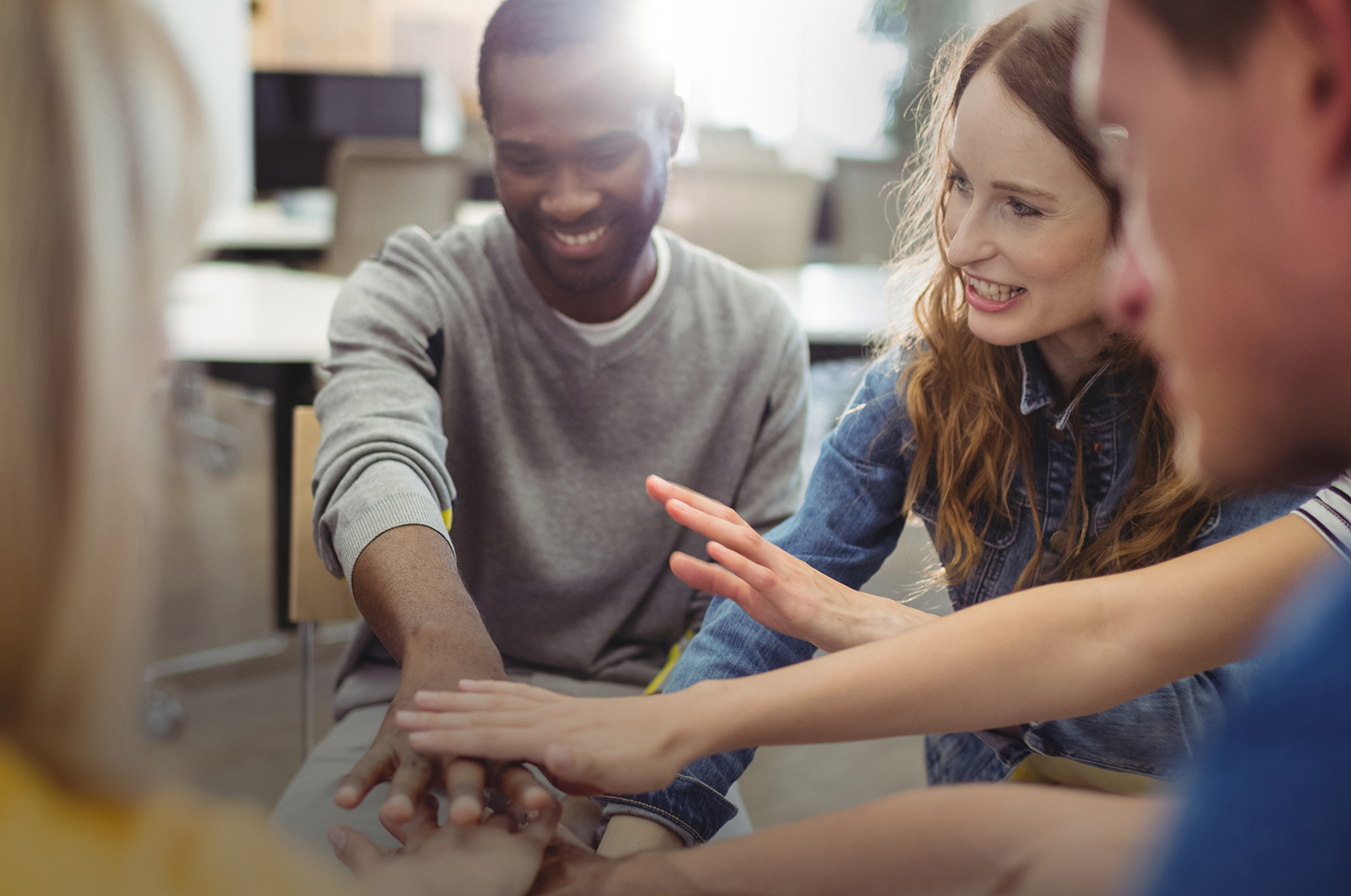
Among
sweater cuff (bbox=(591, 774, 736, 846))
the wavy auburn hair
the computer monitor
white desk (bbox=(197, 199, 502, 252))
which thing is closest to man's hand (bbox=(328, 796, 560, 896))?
sweater cuff (bbox=(591, 774, 736, 846))

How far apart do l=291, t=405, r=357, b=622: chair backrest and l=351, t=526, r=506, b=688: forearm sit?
33 centimetres

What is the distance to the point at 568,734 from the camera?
0.66m

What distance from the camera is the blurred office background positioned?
1.22m

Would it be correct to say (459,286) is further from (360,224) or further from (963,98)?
(360,224)

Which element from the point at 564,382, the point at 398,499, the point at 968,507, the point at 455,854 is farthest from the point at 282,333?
the point at 455,854

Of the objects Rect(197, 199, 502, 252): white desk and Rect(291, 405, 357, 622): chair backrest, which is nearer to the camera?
Rect(291, 405, 357, 622): chair backrest

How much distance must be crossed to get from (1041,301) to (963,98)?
189 mm

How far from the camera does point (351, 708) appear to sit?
1066 millimetres

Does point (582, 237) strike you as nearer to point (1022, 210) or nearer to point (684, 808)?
point (1022, 210)

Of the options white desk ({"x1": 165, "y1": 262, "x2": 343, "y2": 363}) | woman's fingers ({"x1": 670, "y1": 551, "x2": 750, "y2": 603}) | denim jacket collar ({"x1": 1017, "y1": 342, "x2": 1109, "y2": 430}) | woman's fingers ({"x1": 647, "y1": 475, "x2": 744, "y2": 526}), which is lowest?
white desk ({"x1": 165, "y1": 262, "x2": 343, "y2": 363})

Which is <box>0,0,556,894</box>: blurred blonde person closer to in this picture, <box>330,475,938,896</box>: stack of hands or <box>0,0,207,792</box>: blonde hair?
<box>0,0,207,792</box>: blonde hair

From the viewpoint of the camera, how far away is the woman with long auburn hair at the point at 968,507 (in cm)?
69

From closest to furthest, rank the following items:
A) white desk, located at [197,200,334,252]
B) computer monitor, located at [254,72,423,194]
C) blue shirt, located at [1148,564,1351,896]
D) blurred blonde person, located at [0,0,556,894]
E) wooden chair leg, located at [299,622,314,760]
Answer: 1. blue shirt, located at [1148,564,1351,896]
2. blurred blonde person, located at [0,0,556,894]
3. wooden chair leg, located at [299,622,314,760]
4. white desk, located at [197,200,334,252]
5. computer monitor, located at [254,72,423,194]

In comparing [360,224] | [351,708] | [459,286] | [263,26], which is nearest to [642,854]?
[351,708]
